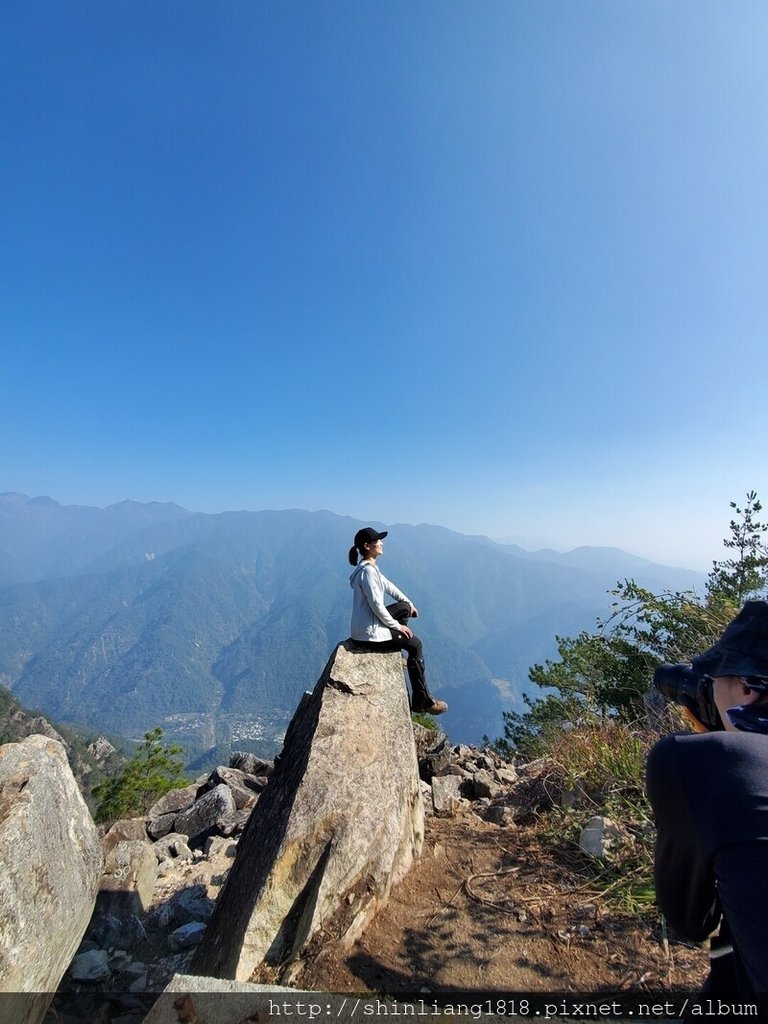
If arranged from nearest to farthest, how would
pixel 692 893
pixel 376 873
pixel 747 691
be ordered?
pixel 692 893, pixel 747 691, pixel 376 873

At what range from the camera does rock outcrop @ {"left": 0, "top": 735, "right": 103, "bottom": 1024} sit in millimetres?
3367

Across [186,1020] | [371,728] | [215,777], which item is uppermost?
[371,728]

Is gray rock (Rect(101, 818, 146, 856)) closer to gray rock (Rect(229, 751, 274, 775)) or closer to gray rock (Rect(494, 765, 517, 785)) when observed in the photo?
gray rock (Rect(229, 751, 274, 775))

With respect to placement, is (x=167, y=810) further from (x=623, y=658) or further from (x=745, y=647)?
(x=623, y=658)

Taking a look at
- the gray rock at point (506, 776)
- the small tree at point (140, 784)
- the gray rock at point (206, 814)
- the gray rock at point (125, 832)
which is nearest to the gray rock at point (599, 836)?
the gray rock at point (506, 776)

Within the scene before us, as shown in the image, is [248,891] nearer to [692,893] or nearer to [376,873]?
[376,873]

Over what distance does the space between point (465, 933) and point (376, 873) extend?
35.9 inches

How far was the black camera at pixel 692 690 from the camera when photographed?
2.15 meters

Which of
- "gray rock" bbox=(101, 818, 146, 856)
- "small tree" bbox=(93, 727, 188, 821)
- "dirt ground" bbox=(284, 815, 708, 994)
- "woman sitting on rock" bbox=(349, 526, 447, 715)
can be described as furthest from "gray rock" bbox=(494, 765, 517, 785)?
"small tree" bbox=(93, 727, 188, 821)

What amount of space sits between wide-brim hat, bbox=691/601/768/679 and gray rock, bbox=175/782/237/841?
908 centimetres

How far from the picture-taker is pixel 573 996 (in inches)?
128

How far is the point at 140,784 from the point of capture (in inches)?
673

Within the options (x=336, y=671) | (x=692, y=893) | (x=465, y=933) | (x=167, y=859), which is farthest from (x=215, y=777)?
(x=692, y=893)

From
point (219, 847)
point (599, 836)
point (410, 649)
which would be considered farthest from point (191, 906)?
point (599, 836)
